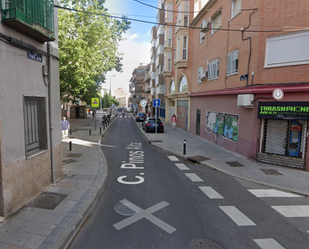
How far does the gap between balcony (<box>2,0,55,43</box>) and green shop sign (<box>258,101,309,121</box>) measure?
9.18 meters

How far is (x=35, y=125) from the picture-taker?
567cm

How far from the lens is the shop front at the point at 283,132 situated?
343 inches

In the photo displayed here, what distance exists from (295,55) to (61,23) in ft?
47.3

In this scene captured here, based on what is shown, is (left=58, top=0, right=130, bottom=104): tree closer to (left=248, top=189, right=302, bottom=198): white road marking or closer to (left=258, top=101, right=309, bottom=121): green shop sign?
(left=258, top=101, right=309, bottom=121): green shop sign

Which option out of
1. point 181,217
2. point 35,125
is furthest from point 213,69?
point 35,125

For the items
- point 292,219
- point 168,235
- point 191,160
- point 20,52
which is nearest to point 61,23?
point 20,52

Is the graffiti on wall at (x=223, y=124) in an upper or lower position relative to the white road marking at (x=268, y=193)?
upper

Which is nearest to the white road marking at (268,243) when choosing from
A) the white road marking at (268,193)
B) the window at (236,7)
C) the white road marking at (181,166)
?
the white road marking at (268,193)

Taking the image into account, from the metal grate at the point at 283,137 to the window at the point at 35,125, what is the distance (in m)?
9.58

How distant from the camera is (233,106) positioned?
11797 mm

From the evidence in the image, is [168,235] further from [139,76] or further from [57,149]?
[139,76]

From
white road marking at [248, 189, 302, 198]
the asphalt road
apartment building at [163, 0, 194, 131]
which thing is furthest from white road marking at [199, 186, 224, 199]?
apartment building at [163, 0, 194, 131]

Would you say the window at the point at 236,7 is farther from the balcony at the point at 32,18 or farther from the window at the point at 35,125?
the window at the point at 35,125

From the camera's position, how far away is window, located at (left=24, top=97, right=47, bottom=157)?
5.27 metres
